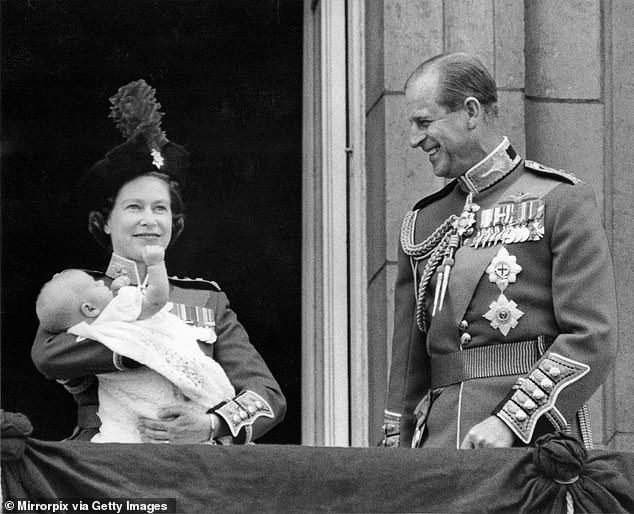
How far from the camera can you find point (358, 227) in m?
9.07

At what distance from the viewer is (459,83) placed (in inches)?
316

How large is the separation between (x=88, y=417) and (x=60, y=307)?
35 centimetres

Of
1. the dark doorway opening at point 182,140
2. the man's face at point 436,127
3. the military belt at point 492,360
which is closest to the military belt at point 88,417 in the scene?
the dark doorway opening at point 182,140

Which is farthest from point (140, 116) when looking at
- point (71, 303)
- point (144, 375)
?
point (144, 375)

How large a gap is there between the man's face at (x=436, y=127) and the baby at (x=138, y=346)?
912 mm

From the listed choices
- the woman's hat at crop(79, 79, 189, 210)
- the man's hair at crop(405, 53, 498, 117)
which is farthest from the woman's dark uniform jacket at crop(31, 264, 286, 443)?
the man's hair at crop(405, 53, 498, 117)

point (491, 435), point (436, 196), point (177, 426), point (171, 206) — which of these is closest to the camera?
point (491, 435)

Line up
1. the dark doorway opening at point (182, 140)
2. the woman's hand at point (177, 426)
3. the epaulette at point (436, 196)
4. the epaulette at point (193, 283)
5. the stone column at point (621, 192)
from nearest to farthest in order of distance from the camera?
the woman's hand at point (177, 426)
the epaulette at point (193, 283)
the epaulette at point (436, 196)
the dark doorway opening at point (182, 140)
the stone column at point (621, 192)

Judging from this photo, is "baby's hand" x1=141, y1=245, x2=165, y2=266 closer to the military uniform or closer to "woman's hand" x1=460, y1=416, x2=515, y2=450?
the military uniform

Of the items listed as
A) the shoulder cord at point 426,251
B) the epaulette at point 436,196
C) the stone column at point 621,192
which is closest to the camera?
the shoulder cord at point 426,251

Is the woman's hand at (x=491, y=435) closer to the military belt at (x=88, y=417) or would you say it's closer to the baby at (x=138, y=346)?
the baby at (x=138, y=346)

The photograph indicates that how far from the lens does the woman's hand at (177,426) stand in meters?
7.67

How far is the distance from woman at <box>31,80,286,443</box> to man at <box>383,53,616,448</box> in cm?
49

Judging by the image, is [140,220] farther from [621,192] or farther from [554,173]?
[621,192]
